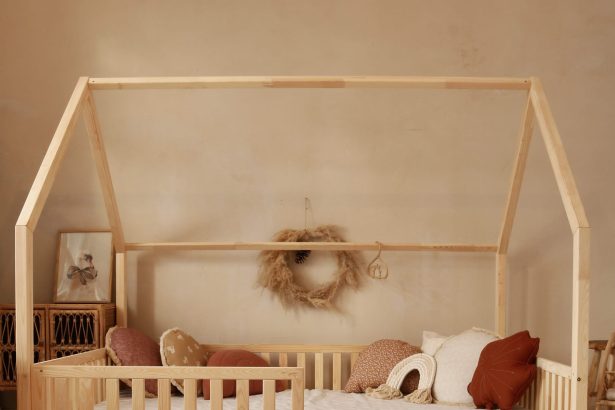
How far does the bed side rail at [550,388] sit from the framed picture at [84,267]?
213cm

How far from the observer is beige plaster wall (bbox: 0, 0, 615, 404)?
158 inches

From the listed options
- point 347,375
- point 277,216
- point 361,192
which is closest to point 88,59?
point 277,216

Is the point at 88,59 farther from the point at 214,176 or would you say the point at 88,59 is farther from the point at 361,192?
the point at 361,192

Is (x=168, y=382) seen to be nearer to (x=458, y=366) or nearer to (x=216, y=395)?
(x=216, y=395)

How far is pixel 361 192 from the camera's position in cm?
406

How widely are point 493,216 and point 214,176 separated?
150 centimetres

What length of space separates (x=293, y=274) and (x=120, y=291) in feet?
2.93

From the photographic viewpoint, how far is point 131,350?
3568 millimetres

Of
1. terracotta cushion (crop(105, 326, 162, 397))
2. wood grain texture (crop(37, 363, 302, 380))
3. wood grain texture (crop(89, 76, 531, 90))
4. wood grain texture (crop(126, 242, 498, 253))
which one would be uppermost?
wood grain texture (crop(89, 76, 531, 90))

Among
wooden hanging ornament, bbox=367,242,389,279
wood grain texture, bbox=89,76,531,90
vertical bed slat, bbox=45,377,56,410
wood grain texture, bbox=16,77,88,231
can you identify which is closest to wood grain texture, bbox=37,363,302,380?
vertical bed slat, bbox=45,377,56,410

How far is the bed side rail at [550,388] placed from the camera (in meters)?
2.86

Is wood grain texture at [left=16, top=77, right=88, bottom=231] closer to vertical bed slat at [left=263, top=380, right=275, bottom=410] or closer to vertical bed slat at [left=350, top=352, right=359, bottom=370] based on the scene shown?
vertical bed slat at [left=263, top=380, right=275, bottom=410]

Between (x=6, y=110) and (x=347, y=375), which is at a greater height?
(x=6, y=110)

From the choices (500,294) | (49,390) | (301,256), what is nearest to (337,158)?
(301,256)
